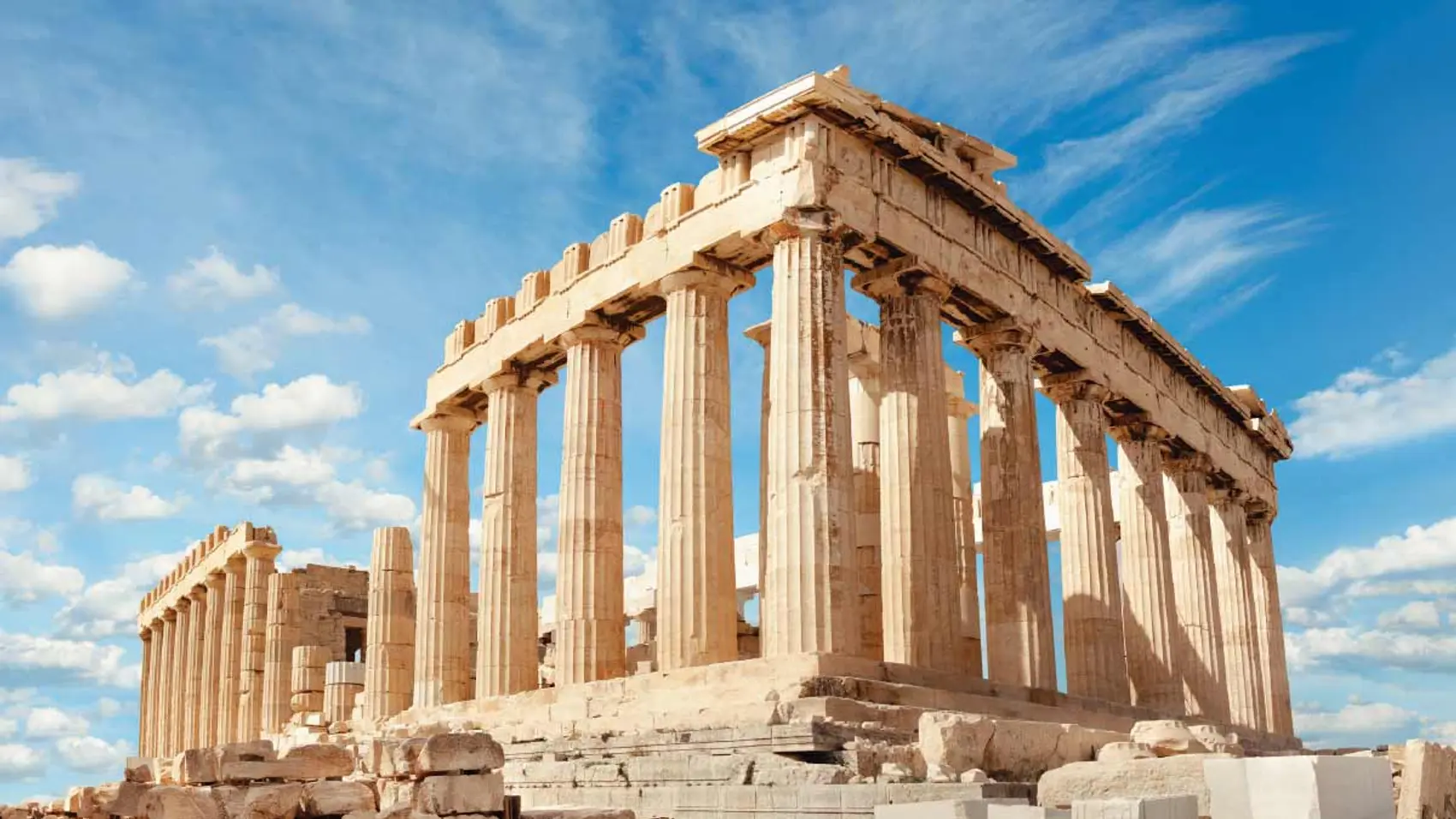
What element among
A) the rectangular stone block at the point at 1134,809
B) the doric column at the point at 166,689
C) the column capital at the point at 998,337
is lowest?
the rectangular stone block at the point at 1134,809

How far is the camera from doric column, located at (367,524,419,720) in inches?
1319

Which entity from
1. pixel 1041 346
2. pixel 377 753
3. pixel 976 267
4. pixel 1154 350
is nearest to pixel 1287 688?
pixel 1154 350

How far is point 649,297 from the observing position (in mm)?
27141

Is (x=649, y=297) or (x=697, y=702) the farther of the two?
(x=649, y=297)

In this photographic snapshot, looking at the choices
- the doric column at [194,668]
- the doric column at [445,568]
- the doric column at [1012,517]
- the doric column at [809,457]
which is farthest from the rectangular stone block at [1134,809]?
the doric column at [194,668]

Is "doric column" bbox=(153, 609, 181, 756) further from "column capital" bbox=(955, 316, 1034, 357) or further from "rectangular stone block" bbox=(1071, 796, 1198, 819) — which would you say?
"rectangular stone block" bbox=(1071, 796, 1198, 819)

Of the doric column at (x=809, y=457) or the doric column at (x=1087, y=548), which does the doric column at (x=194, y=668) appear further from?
the doric column at (x=809, y=457)

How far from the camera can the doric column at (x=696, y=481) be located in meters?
23.6

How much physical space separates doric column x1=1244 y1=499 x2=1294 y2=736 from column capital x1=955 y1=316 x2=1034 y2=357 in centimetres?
1567

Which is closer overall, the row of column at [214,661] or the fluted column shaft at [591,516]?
the fluted column shaft at [591,516]

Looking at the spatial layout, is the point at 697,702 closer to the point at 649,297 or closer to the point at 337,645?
the point at 649,297

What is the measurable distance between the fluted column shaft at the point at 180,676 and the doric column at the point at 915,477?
33.0m

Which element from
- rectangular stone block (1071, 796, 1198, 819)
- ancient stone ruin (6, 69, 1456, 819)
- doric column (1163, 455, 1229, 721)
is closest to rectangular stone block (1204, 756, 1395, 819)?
ancient stone ruin (6, 69, 1456, 819)

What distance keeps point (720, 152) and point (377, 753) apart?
42.3 ft
